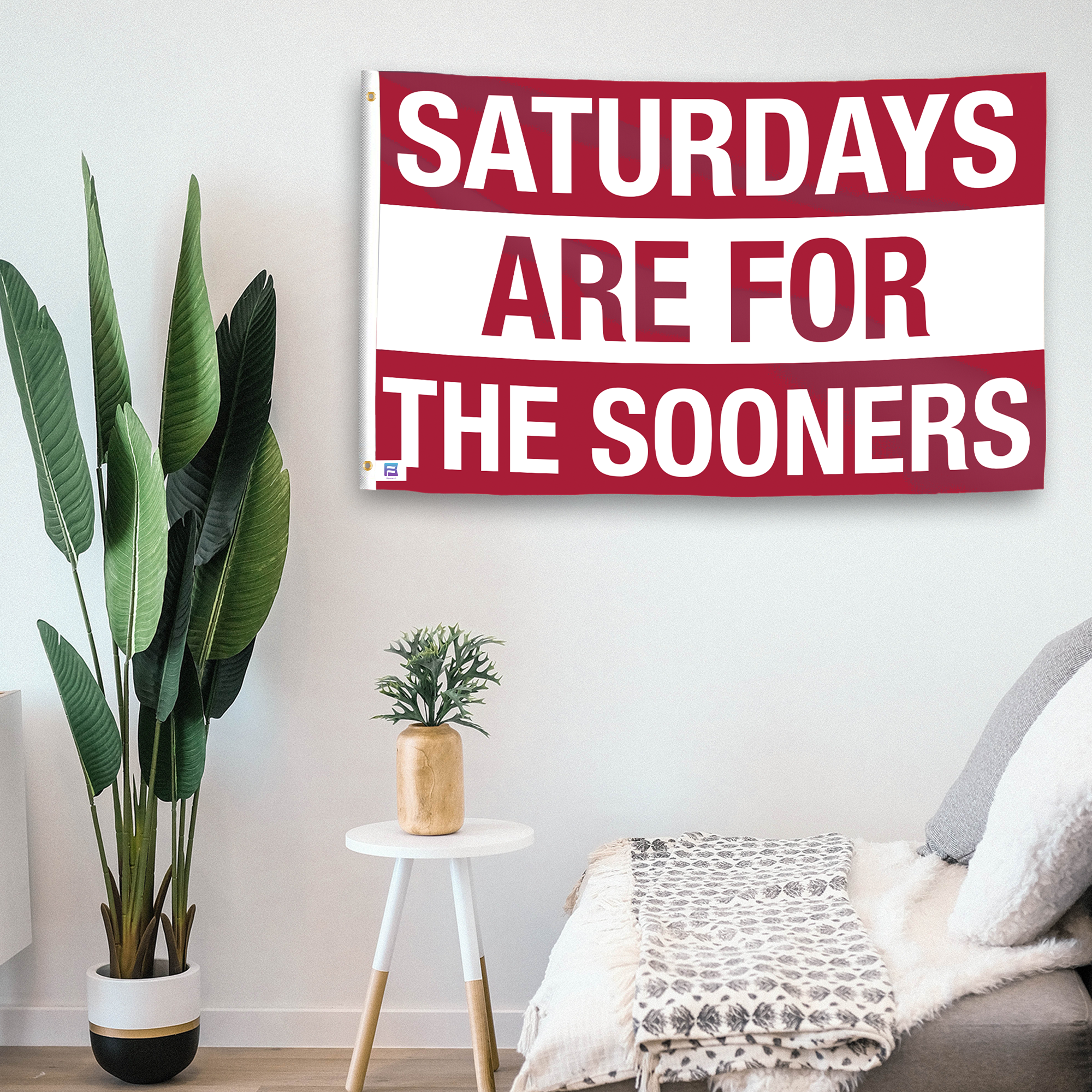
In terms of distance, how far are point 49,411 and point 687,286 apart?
48.3 inches

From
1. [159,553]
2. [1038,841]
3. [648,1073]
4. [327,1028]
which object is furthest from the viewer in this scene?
[327,1028]

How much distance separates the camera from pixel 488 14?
7.34ft

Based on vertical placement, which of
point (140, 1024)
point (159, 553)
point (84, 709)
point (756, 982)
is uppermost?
point (159, 553)

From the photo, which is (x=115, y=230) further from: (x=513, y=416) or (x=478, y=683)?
(x=478, y=683)

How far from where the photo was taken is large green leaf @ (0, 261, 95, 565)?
193 centimetres

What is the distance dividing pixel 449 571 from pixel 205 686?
20.5 inches

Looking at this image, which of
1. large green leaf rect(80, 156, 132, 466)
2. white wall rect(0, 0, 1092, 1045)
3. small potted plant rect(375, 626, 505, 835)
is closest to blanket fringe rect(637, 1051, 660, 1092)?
small potted plant rect(375, 626, 505, 835)

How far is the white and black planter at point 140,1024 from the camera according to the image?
196 cm

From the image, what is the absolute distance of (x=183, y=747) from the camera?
2031 millimetres

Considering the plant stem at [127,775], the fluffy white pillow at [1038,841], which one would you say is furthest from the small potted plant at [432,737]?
the fluffy white pillow at [1038,841]

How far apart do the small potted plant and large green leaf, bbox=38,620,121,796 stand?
1.66 feet

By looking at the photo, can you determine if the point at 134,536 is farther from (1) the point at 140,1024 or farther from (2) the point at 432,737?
(1) the point at 140,1024

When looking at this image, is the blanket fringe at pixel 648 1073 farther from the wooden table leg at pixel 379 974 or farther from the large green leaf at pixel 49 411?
the large green leaf at pixel 49 411

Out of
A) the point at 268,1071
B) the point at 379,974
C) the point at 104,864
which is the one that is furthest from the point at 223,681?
the point at 268,1071
